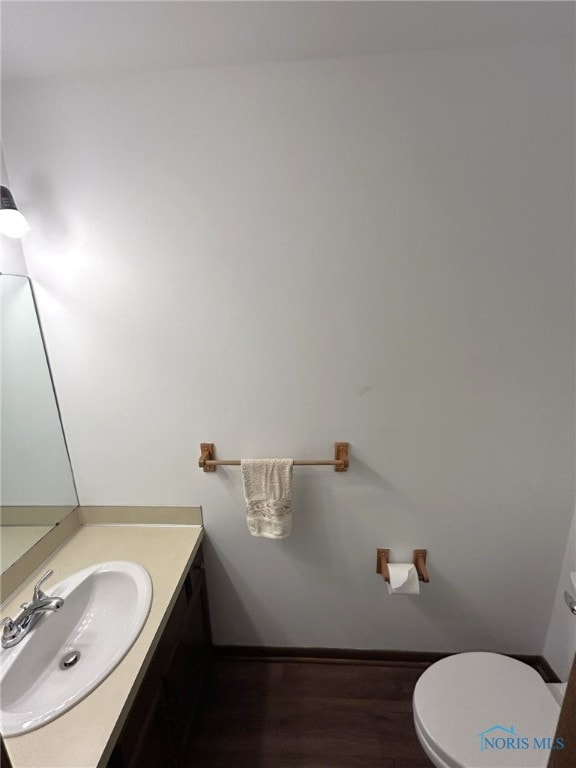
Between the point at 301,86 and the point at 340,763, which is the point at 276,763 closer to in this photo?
the point at 340,763

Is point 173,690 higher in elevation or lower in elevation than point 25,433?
lower

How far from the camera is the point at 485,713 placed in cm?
100

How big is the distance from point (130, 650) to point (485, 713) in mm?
1114

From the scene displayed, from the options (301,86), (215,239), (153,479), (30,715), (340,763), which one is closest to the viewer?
(30,715)

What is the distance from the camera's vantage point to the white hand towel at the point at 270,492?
3.99ft

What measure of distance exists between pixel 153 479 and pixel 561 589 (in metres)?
1.80

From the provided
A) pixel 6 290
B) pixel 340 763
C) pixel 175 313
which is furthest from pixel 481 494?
pixel 6 290

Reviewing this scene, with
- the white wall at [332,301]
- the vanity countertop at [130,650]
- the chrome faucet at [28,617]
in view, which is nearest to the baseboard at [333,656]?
the white wall at [332,301]

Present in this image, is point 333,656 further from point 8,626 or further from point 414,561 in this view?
point 8,626

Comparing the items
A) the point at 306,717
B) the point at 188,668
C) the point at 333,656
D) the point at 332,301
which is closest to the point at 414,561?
the point at 333,656

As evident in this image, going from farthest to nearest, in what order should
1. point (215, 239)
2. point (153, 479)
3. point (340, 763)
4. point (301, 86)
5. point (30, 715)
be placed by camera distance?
point (153, 479), point (340, 763), point (215, 239), point (301, 86), point (30, 715)

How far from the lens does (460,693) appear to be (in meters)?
1.05

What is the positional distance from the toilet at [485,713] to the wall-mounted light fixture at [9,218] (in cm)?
196

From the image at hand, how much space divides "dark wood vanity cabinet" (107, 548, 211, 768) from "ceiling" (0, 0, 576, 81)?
1.75 meters
